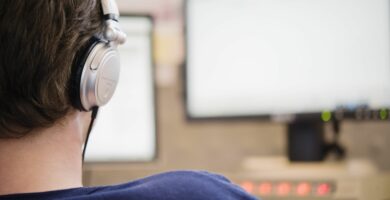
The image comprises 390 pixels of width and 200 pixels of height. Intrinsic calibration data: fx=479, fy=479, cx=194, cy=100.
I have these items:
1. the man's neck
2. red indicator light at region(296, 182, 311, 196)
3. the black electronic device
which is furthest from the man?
the black electronic device

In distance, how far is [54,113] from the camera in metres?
0.46

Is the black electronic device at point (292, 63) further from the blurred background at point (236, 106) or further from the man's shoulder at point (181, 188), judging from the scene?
the man's shoulder at point (181, 188)

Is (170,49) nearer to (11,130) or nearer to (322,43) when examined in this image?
(322,43)

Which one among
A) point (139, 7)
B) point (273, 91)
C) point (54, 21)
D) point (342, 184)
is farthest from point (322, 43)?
point (54, 21)

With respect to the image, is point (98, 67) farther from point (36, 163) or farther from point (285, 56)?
point (285, 56)

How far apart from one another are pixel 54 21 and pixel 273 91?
62 centimetres

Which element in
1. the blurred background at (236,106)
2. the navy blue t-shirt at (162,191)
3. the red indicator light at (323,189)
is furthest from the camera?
the blurred background at (236,106)

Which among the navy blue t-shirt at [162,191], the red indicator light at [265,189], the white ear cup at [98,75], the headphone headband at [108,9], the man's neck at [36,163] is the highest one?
the headphone headband at [108,9]

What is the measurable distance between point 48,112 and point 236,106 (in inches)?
23.8

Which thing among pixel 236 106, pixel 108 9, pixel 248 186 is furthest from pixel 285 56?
pixel 108 9

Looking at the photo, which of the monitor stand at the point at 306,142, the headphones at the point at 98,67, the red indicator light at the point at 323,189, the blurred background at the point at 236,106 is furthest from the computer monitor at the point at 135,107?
the headphones at the point at 98,67

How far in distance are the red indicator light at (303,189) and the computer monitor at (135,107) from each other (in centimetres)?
40

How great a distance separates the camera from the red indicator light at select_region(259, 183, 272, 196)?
795mm

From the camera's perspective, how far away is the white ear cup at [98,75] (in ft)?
1.56
